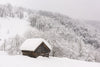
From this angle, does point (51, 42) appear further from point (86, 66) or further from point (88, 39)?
point (88, 39)

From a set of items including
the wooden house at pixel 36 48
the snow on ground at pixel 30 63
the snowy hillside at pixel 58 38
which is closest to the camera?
the snow on ground at pixel 30 63

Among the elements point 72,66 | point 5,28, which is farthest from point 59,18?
point 72,66

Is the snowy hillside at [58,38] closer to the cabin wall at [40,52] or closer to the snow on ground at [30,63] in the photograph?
the cabin wall at [40,52]

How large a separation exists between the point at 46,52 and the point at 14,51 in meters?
20.8

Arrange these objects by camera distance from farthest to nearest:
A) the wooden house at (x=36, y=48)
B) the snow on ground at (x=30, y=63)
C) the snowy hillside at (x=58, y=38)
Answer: the snowy hillside at (x=58, y=38)
the wooden house at (x=36, y=48)
the snow on ground at (x=30, y=63)

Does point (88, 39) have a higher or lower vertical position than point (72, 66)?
lower

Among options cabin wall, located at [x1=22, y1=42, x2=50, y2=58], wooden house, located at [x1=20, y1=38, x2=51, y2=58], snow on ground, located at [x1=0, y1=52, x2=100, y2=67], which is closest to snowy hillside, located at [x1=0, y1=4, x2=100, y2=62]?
cabin wall, located at [x1=22, y1=42, x2=50, y2=58]

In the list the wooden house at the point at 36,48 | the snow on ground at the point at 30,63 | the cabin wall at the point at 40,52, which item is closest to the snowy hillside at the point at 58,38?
the cabin wall at the point at 40,52

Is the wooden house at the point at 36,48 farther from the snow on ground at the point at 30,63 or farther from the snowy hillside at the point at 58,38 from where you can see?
the snowy hillside at the point at 58,38

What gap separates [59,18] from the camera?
134 meters

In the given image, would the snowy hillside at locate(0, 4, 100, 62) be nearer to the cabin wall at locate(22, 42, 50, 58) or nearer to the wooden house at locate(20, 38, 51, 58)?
the cabin wall at locate(22, 42, 50, 58)

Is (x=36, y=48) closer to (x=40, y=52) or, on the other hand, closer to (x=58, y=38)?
(x=40, y=52)

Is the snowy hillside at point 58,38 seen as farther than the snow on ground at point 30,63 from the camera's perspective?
Yes

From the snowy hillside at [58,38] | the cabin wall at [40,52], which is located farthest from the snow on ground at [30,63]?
the snowy hillside at [58,38]
